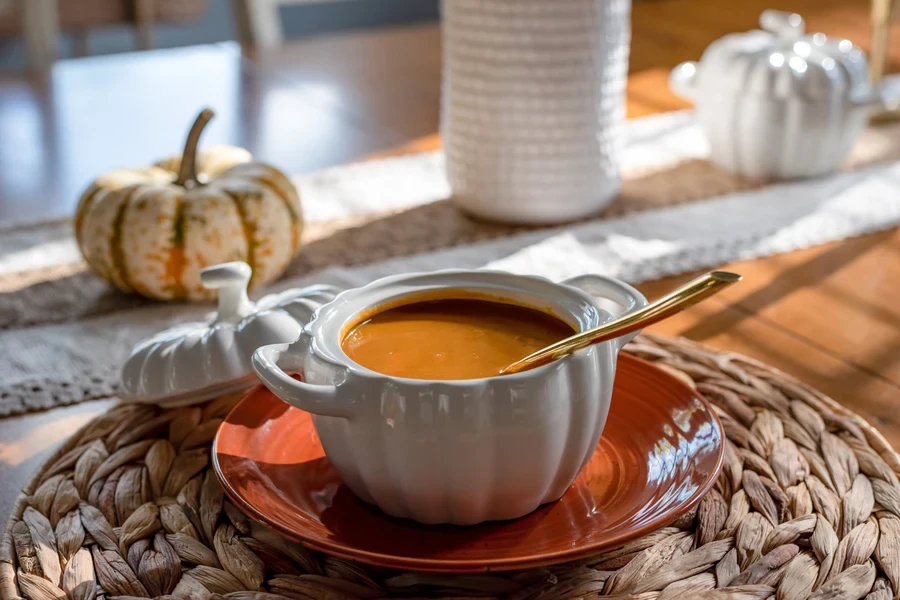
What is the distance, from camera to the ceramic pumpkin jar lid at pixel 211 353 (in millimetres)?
576

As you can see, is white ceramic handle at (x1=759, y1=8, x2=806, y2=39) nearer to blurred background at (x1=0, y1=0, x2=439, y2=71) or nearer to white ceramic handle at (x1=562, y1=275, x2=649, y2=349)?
white ceramic handle at (x1=562, y1=275, x2=649, y2=349)

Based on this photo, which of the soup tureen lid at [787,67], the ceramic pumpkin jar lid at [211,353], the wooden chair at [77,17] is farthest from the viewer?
the wooden chair at [77,17]

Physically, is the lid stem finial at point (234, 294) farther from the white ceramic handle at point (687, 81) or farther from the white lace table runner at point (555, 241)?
the white ceramic handle at point (687, 81)

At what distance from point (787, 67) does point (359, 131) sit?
50 cm

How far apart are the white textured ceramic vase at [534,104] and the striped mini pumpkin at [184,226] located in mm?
200

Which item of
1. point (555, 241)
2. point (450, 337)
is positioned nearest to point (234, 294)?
point (450, 337)

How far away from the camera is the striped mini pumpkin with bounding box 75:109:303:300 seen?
32.9 inches

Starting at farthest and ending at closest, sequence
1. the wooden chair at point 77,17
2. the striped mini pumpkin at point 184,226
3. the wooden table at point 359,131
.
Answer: the wooden chair at point 77,17 → the striped mini pumpkin at point 184,226 → the wooden table at point 359,131

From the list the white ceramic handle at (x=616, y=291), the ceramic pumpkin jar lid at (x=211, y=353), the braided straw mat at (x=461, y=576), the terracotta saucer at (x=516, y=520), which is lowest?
the braided straw mat at (x=461, y=576)

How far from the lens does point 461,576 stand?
0.45m

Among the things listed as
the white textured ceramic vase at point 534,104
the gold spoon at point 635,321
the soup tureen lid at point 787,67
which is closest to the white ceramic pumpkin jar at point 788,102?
the soup tureen lid at point 787,67

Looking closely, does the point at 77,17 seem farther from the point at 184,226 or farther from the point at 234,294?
the point at 234,294

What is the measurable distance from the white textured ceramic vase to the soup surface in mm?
480

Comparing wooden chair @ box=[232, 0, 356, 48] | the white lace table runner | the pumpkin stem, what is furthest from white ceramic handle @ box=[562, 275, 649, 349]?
wooden chair @ box=[232, 0, 356, 48]
